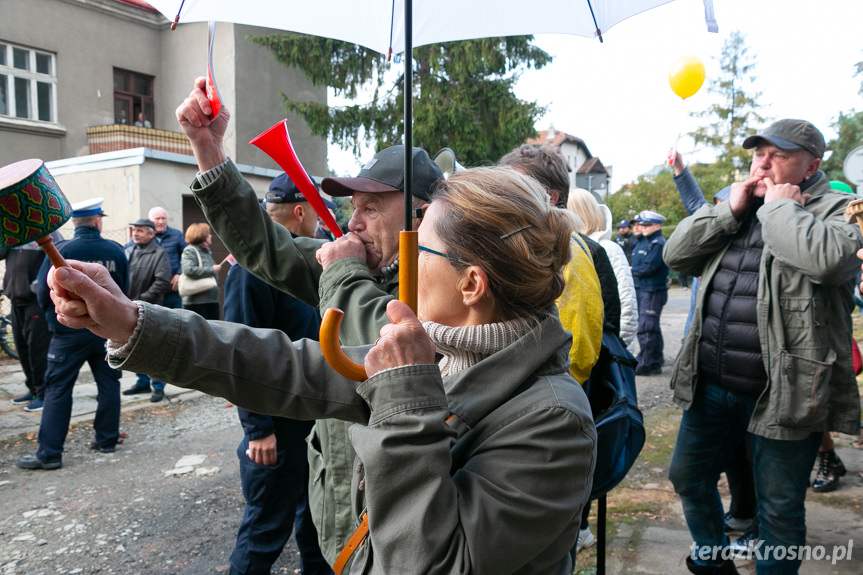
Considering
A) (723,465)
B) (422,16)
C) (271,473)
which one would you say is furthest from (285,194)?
(723,465)

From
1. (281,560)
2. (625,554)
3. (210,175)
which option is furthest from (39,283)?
(625,554)

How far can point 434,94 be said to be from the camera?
590 inches

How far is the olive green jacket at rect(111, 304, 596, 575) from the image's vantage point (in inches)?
43.6

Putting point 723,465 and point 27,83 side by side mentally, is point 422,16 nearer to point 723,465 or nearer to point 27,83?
point 723,465

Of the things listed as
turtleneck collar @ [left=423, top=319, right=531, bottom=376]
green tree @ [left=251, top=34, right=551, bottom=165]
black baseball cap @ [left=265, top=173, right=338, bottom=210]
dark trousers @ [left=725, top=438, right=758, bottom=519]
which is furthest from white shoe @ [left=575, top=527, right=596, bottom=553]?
green tree @ [left=251, top=34, right=551, bottom=165]

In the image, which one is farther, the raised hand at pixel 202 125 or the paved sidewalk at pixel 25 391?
the paved sidewalk at pixel 25 391

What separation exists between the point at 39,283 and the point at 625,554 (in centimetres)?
546

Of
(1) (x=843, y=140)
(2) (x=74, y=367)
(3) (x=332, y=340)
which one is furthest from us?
(1) (x=843, y=140)

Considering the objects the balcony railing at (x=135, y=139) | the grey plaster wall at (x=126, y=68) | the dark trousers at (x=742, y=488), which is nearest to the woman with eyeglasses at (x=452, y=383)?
the dark trousers at (x=742, y=488)

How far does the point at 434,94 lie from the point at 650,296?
8.34 meters

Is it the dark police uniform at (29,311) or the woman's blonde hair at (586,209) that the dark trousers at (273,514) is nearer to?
the woman's blonde hair at (586,209)

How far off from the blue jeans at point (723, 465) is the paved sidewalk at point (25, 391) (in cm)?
497

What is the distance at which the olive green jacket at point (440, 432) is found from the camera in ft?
3.64

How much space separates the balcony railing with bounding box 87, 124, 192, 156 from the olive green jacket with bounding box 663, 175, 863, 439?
16.3 meters
